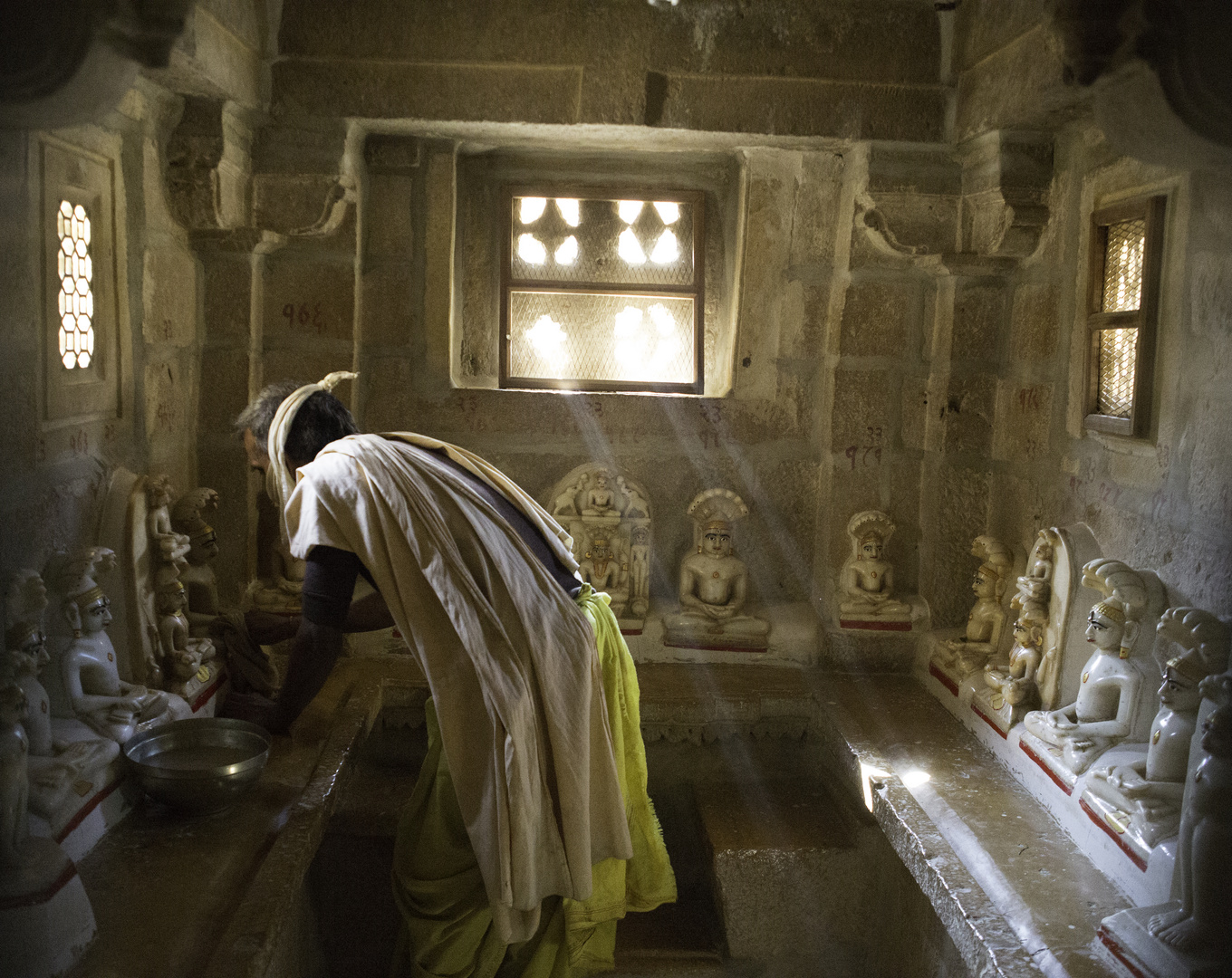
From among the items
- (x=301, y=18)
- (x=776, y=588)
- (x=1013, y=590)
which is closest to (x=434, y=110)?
(x=301, y=18)

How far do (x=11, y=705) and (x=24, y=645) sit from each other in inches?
5.9

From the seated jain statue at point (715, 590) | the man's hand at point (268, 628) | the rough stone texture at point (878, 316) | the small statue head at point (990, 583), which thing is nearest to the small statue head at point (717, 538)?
the seated jain statue at point (715, 590)

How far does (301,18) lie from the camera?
320 cm

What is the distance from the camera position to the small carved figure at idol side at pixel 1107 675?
2.44 metres

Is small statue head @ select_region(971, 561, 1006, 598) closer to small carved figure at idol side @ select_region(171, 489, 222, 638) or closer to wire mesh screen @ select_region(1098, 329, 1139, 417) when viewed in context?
wire mesh screen @ select_region(1098, 329, 1139, 417)

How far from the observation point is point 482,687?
2330 millimetres

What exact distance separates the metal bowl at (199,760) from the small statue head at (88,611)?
284 mm

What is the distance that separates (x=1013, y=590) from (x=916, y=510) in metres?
0.53

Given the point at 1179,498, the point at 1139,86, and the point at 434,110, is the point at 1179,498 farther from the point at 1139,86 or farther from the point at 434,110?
the point at 434,110

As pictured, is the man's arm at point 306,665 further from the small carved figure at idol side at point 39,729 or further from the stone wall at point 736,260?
the stone wall at point 736,260

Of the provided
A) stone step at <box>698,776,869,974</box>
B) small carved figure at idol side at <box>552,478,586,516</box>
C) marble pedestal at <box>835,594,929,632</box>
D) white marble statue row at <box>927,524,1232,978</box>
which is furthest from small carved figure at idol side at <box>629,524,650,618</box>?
white marble statue row at <box>927,524,1232,978</box>

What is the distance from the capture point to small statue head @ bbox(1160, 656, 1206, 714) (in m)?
2.04

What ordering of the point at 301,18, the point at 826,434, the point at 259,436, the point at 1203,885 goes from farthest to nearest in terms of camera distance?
the point at 826,434, the point at 301,18, the point at 259,436, the point at 1203,885

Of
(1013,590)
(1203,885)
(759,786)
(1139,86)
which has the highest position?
(1139,86)
